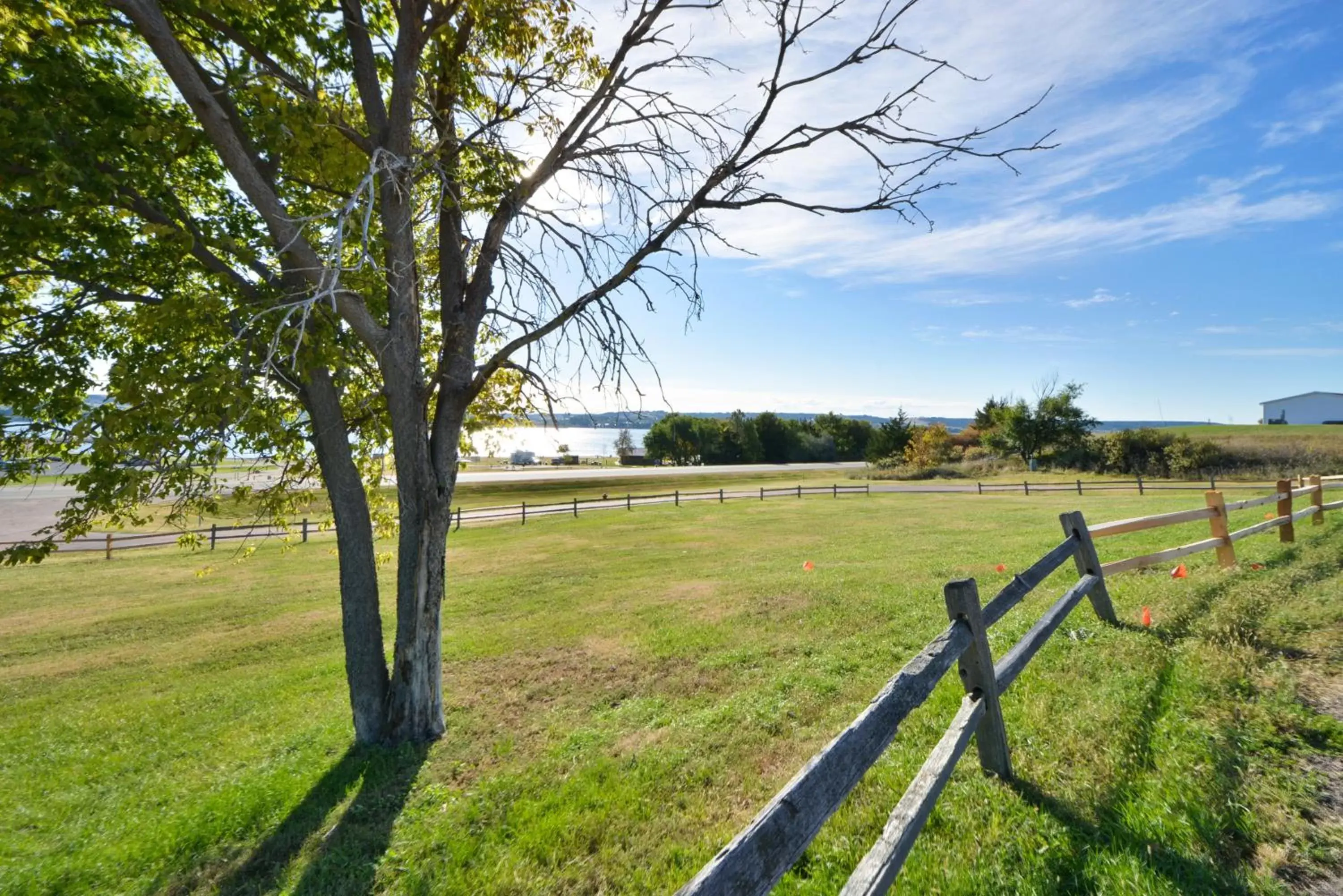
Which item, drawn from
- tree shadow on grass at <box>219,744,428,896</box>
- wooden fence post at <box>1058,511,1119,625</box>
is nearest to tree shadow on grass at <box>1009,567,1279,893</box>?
wooden fence post at <box>1058,511,1119,625</box>

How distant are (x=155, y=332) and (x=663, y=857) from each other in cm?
617

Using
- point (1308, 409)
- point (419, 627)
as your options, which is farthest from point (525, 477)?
point (1308, 409)

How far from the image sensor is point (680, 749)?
539cm

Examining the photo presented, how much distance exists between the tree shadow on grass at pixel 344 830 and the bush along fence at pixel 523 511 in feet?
52.8

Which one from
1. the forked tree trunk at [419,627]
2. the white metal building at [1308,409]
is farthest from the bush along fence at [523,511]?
the white metal building at [1308,409]

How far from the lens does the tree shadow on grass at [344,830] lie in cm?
425

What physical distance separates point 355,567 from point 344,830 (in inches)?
97.0

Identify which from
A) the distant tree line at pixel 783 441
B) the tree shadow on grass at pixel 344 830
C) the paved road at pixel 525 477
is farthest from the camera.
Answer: the distant tree line at pixel 783 441

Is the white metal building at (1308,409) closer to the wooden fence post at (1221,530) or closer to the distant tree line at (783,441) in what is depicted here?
the distant tree line at (783,441)

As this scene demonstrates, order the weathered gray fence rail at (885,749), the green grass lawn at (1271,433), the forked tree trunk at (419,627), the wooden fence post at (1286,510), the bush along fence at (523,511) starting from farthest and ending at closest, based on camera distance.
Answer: the green grass lawn at (1271,433), the bush along fence at (523,511), the wooden fence post at (1286,510), the forked tree trunk at (419,627), the weathered gray fence rail at (885,749)

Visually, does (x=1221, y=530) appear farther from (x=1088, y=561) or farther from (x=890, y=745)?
(x=890, y=745)

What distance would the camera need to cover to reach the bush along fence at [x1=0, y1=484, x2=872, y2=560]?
1035 inches

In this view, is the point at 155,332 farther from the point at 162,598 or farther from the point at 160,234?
the point at 162,598

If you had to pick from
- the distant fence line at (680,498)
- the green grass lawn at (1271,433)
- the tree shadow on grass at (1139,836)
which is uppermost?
the green grass lawn at (1271,433)
